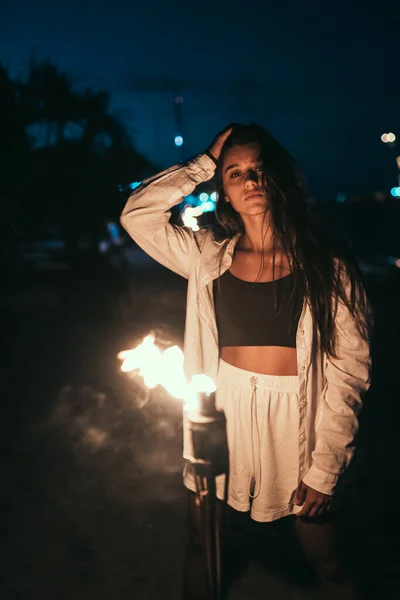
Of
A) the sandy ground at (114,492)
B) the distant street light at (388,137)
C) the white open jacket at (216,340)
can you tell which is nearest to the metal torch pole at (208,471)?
the white open jacket at (216,340)

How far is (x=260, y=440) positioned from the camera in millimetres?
2285

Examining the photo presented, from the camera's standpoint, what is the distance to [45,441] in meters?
5.18

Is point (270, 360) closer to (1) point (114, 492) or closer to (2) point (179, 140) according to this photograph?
(1) point (114, 492)

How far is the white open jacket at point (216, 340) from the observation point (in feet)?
7.22

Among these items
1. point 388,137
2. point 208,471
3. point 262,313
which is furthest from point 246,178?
point 388,137

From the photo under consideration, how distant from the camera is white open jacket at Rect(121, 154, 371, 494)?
86.7 inches

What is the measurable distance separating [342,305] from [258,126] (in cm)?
95

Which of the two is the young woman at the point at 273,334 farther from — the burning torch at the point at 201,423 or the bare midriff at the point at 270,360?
the burning torch at the point at 201,423

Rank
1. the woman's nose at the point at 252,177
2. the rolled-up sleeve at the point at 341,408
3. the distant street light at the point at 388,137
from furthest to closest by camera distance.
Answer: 1. the distant street light at the point at 388,137
2. the woman's nose at the point at 252,177
3. the rolled-up sleeve at the point at 341,408

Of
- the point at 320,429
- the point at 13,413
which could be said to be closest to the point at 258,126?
the point at 320,429

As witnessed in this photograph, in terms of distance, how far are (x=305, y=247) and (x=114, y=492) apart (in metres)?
2.87

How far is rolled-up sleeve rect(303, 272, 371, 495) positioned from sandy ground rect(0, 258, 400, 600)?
25 cm

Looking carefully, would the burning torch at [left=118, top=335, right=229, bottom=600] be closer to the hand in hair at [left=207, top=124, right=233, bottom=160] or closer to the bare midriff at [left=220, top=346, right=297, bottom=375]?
the bare midriff at [left=220, top=346, right=297, bottom=375]

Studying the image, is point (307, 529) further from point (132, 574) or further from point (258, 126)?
point (258, 126)
